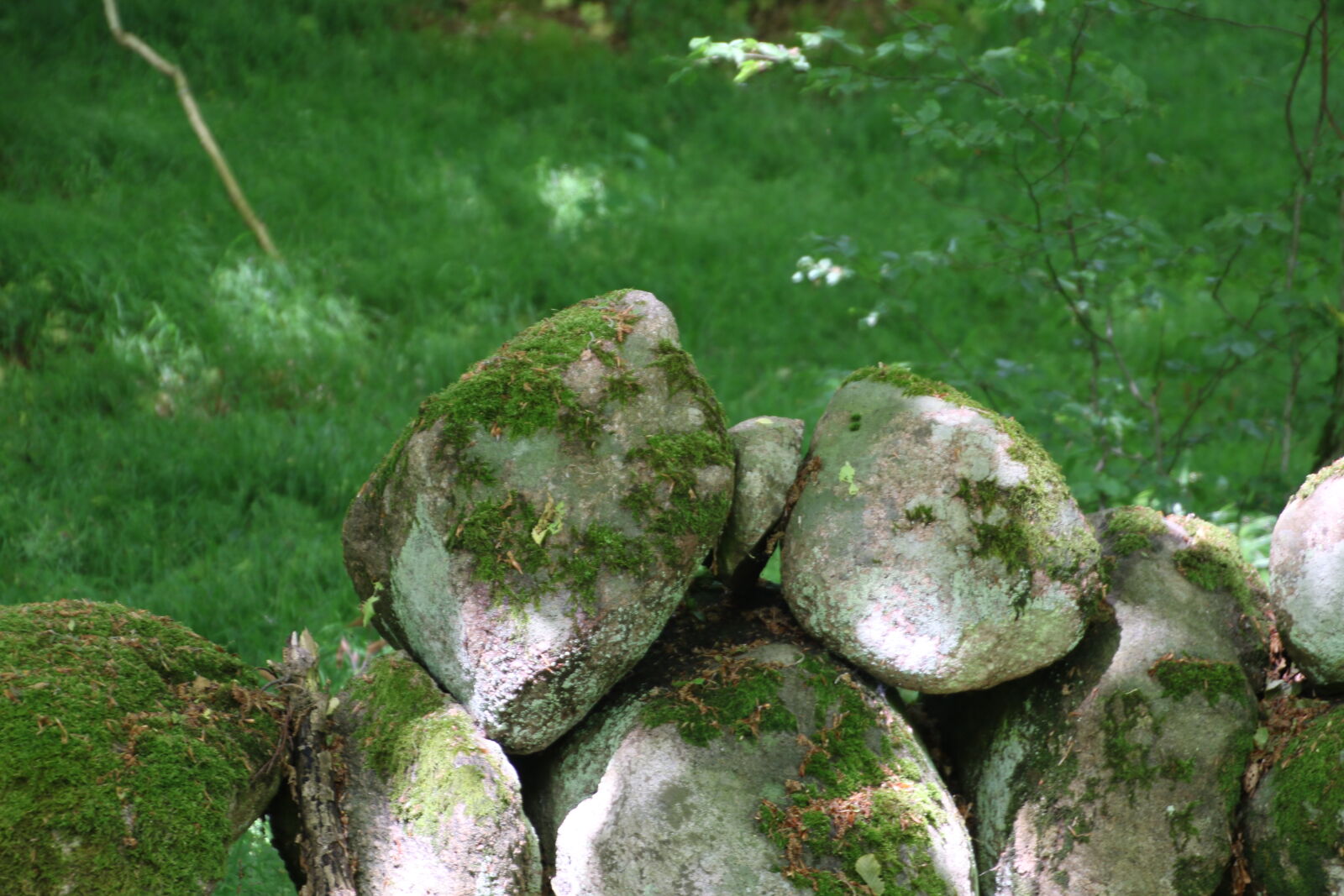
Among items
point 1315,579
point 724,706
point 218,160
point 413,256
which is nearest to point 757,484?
point 724,706

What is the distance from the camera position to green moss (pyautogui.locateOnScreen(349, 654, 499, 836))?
7.30 feet

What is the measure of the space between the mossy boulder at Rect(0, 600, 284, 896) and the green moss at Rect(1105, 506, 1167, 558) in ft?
6.32

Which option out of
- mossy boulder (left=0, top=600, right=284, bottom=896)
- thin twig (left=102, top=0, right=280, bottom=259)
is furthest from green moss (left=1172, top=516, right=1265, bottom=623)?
thin twig (left=102, top=0, right=280, bottom=259)

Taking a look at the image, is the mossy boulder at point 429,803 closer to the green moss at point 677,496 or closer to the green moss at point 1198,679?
the green moss at point 677,496

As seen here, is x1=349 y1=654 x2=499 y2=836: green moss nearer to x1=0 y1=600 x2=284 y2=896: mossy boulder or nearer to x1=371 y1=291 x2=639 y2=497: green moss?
x1=0 y1=600 x2=284 y2=896: mossy boulder

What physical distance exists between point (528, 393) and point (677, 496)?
1.24 ft

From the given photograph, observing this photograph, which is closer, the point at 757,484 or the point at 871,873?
the point at 871,873

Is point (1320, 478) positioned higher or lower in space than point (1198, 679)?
higher

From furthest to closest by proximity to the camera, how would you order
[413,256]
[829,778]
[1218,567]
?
[413,256] < [1218,567] < [829,778]

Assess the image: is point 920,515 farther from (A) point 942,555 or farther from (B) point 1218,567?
(B) point 1218,567

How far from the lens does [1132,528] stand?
276 centimetres

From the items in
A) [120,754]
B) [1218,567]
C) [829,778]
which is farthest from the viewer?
[1218,567]

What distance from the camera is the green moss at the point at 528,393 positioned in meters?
2.36

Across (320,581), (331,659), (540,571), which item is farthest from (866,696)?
(320,581)
